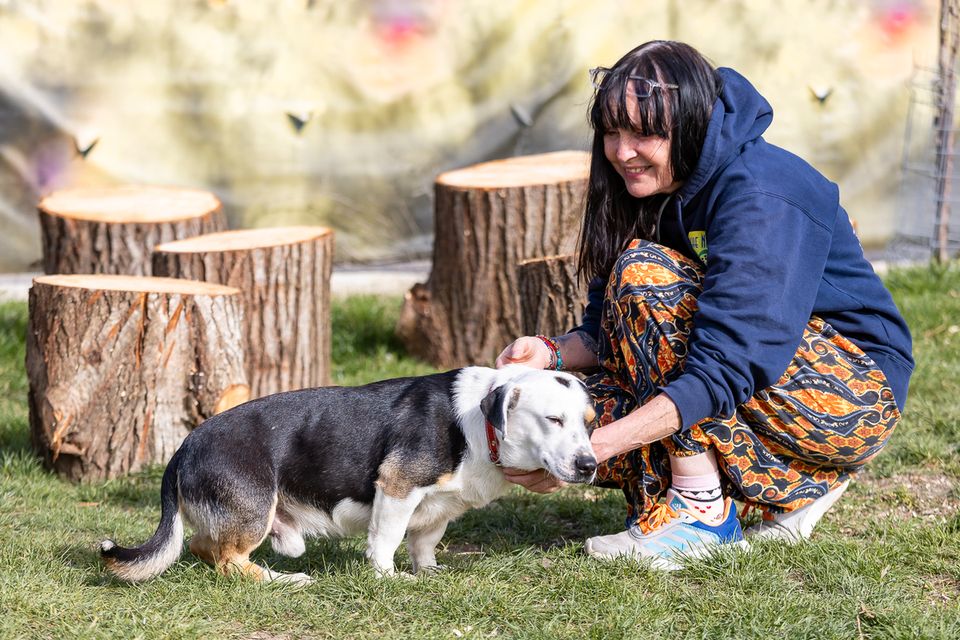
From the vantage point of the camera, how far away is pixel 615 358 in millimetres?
3881

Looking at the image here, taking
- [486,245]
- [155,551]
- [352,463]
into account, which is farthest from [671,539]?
[486,245]

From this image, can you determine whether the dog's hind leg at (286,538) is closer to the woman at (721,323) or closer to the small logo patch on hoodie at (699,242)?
the woman at (721,323)

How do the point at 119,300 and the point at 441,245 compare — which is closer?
the point at 119,300

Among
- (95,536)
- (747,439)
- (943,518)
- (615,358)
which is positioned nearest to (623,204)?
(615,358)

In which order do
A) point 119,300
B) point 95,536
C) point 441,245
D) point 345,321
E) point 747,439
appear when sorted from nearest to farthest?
point 747,439 → point 95,536 → point 119,300 → point 441,245 → point 345,321

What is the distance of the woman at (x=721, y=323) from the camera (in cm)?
338

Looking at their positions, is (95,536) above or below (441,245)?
below

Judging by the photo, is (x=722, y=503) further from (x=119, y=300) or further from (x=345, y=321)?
(x=345, y=321)

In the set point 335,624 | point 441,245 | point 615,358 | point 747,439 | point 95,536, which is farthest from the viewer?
point 441,245

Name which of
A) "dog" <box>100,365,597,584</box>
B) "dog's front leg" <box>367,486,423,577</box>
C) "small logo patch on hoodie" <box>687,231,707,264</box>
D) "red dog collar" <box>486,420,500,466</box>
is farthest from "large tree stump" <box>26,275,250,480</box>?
"small logo patch on hoodie" <box>687,231,707,264</box>

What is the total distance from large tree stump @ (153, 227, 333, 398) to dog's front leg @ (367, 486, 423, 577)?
239cm

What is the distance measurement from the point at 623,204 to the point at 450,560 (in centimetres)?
138

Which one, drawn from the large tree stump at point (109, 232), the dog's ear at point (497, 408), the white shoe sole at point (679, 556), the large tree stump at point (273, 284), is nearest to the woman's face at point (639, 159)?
the dog's ear at point (497, 408)

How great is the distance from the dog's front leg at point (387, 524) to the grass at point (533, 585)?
6 cm
